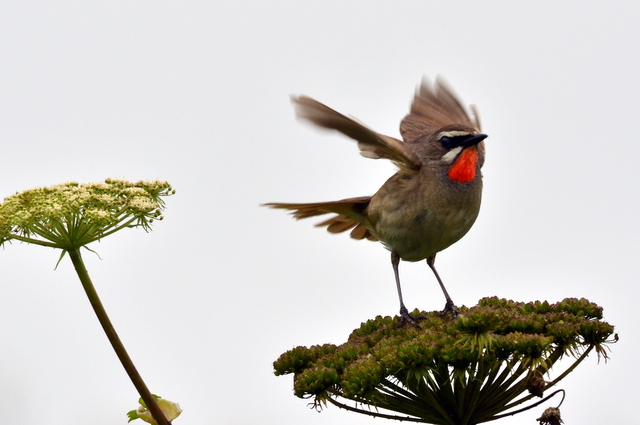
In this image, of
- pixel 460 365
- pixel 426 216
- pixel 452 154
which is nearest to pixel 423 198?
pixel 426 216

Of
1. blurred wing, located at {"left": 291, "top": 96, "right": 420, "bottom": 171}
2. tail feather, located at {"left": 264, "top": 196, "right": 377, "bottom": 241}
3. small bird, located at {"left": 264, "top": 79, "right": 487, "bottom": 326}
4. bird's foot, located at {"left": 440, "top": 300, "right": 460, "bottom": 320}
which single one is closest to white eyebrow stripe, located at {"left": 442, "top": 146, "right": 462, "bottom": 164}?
small bird, located at {"left": 264, "top": 79, "right": 487, "bottom": 326}

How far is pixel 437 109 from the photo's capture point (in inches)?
328

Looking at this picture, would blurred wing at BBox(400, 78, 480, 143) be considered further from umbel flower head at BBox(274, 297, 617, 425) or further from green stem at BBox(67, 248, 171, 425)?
green stem at BBox(67, 248, 171, 425)

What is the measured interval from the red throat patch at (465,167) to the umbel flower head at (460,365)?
1.33 m

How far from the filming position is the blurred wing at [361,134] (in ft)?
19.0

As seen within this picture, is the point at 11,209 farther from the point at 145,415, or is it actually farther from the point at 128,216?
the point at 145,415

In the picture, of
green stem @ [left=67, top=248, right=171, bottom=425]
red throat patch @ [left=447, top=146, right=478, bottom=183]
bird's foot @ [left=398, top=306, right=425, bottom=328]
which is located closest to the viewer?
green stem @ [left=67, top=248, right=171, bottom=425]

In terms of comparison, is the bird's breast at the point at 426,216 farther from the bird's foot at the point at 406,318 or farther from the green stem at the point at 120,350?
the green stem at the point at 120,350

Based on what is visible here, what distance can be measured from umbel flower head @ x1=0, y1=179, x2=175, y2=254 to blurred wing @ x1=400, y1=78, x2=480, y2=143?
11.3ft

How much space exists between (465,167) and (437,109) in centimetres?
161

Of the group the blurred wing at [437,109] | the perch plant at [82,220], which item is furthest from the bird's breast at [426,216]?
the perch plant at [82,220]

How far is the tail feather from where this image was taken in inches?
278

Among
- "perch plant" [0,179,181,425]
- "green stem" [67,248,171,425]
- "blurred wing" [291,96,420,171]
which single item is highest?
"blurred wing" [291,96,420,171]

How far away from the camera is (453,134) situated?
6824mm
